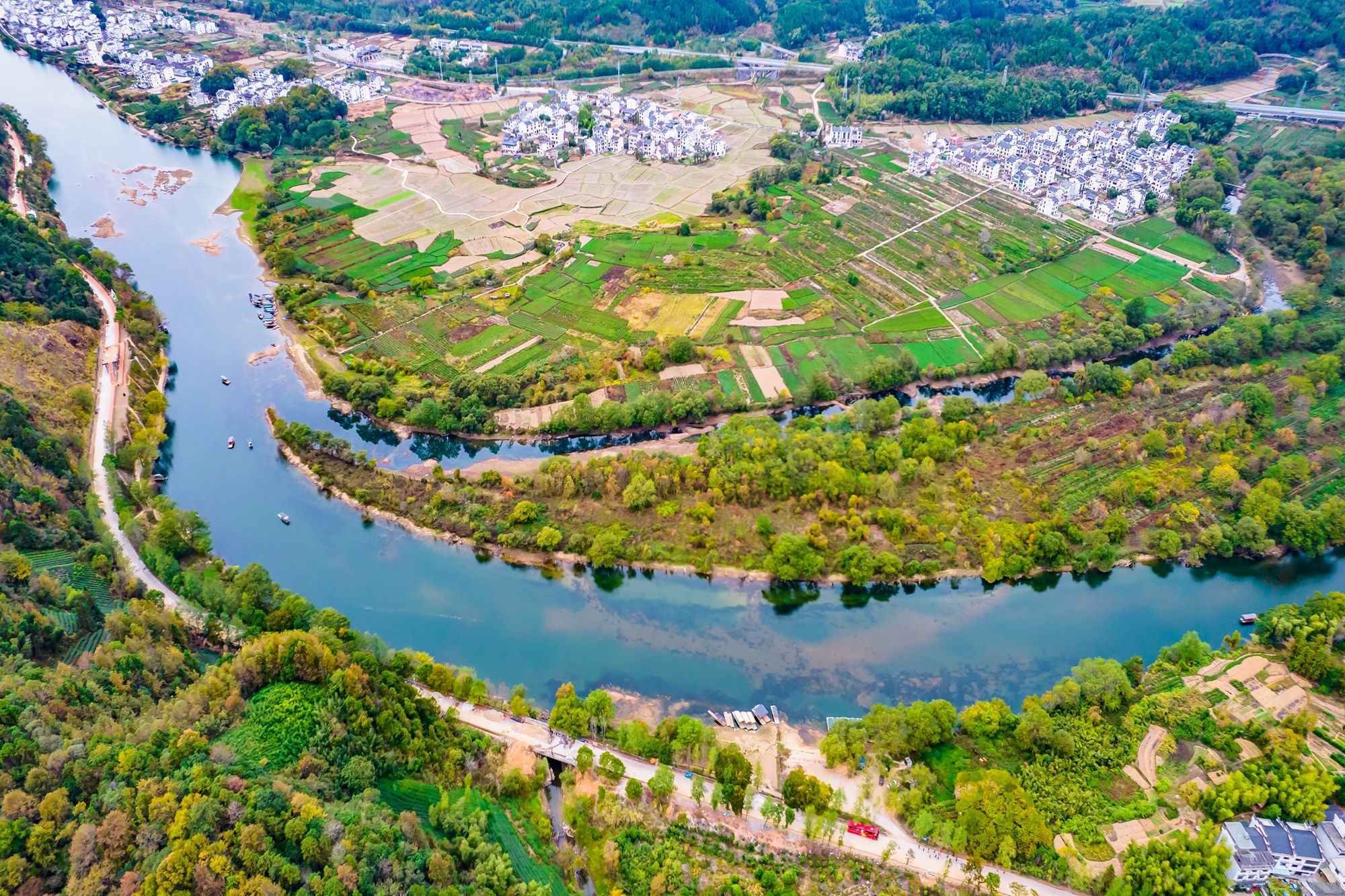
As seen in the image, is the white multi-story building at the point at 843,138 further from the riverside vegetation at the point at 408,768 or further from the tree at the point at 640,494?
the riverside vegetation at the point at 408,768

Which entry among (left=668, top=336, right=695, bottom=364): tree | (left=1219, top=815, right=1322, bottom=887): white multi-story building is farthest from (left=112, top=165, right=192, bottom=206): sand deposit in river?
(left=1219, top=815, right=1322, bottom=887): white multi-story building

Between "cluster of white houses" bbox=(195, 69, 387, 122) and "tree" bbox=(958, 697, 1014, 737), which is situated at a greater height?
"cluster of white houses" bbox=(195, 69, 387, 122)

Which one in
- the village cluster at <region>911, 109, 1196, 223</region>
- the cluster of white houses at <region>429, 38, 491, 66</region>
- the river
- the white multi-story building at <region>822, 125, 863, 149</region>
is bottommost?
the river

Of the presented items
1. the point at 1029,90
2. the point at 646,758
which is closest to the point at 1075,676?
the point at 646,758

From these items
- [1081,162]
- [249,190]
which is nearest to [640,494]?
[249,190]

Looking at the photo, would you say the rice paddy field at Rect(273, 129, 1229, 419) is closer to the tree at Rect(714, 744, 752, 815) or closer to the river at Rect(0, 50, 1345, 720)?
the river at Rect(0, 50, 1345, 720)

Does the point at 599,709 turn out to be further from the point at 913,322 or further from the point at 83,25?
the point at 83,25

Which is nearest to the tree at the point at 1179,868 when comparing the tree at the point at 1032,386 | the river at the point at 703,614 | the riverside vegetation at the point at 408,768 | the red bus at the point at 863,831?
the riverside vegetation at the point at 408,768
